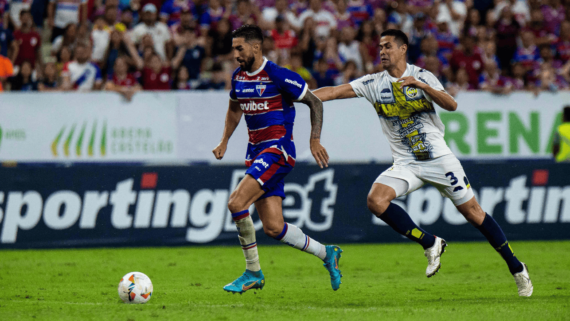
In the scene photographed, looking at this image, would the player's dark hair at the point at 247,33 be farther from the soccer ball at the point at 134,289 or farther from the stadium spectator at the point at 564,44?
the stadium spectator at the point at 564,44

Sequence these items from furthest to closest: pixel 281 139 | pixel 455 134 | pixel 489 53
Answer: pixel 489 53 < pixel 455 134 < pixel 281 139

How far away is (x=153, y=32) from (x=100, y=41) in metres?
1.13

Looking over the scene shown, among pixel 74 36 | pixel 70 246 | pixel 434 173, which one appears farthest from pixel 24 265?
pixel 74 36

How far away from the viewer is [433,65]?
49.4 ft

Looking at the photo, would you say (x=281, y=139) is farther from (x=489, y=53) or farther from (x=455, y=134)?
(x=489, y=53)

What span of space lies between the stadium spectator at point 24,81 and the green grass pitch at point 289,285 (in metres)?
3.76

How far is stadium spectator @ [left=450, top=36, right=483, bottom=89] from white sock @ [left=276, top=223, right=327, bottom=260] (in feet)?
31.5

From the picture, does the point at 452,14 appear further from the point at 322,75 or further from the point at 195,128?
the point at 195,128

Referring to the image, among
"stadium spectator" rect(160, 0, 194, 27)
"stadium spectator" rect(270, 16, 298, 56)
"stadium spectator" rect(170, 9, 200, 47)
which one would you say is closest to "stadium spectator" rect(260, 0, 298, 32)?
"stadium spectator" rect(270, 16, 298, 56)

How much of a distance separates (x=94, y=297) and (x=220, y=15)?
10443 millimetres

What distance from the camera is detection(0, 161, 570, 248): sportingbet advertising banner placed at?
37.1 feet

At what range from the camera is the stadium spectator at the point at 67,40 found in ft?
49.3

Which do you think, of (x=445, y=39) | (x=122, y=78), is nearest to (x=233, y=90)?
(x=122, y=78)

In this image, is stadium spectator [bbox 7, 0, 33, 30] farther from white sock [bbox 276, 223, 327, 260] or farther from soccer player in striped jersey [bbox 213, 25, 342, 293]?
white sock [bbox 276, 223, 327, 260]
